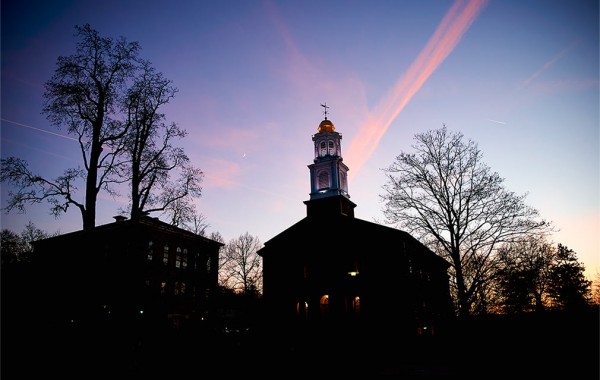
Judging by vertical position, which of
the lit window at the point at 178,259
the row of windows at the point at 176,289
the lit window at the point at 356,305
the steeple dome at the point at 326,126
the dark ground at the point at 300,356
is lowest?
the dark ground at the point at 300,356

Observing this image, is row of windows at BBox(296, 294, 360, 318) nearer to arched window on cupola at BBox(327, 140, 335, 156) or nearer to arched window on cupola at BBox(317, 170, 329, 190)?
arched window on cupola at BBox(317, 170, 329, 190)

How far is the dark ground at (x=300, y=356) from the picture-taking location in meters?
12.5

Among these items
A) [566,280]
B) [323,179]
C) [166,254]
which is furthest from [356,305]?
[566,280]

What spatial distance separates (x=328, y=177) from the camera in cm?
3972

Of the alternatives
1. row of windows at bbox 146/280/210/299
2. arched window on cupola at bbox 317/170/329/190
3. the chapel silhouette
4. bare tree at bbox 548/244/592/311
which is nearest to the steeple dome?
arched window on cupola at bbox 317/170/329/190

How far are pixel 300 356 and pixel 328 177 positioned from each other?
73.9 ft

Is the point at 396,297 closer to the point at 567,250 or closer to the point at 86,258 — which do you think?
the point at 86,258

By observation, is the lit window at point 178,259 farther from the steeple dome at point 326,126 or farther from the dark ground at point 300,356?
the steeple dome at point 326,126

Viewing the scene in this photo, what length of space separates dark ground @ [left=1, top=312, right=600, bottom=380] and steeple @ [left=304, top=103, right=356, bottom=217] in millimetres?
17723

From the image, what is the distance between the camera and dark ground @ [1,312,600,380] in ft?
41.1

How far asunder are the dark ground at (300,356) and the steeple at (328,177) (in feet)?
58.1

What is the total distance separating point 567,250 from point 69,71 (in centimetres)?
6705

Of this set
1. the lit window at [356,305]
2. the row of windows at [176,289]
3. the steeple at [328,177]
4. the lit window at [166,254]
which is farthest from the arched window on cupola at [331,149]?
the row of windows at [176,289]

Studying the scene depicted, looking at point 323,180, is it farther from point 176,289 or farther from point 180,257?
point 176,289
